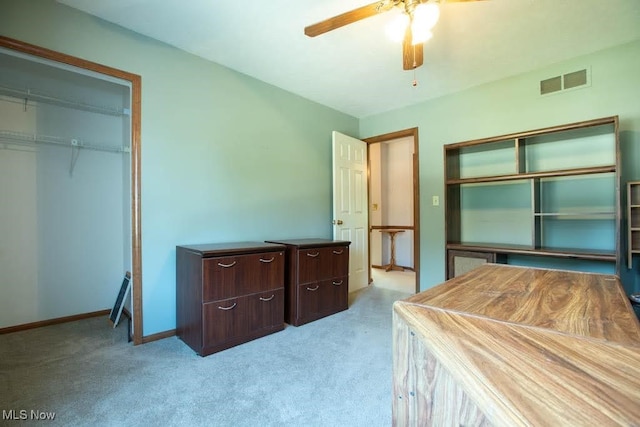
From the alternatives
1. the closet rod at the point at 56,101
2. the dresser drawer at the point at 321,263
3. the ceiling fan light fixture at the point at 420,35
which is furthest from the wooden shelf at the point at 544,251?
the closet rod at the point at 56,101

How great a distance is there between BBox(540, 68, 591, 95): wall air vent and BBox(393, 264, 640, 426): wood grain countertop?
249 cm

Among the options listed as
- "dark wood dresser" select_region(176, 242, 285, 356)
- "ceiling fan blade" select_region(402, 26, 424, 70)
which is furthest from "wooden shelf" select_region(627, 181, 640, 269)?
"dark wood dresser" select_region(176, 242, 285, 356)

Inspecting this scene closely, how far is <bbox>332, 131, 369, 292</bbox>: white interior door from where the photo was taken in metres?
3.85

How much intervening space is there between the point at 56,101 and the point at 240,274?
2.45m

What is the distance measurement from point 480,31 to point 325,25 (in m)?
1.39

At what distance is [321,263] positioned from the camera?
303 cm

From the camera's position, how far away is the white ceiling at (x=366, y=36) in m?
2.07

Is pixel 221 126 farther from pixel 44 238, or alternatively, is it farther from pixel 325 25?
pixel 44 238

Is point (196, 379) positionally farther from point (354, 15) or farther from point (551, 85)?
point (551, 85)

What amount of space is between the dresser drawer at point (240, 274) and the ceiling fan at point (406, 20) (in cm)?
173

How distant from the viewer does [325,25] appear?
1.78 m

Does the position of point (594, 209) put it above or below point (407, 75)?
below

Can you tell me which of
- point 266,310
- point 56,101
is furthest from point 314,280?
point 56,101

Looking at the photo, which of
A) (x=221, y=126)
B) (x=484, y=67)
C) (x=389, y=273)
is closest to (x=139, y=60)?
(x=221, y=126)
